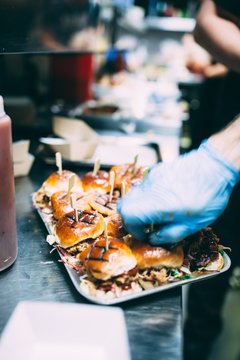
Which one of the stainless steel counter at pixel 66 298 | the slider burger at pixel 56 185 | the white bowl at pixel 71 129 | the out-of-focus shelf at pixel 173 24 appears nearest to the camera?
the stainless steel counter at pixel 66 298

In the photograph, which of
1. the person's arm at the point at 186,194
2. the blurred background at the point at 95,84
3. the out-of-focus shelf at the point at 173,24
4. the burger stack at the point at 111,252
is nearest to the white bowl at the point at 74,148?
the blurred background at the point at 95,84

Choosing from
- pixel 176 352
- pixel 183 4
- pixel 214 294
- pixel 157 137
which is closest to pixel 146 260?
pixel 176 352

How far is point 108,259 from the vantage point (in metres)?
1.28

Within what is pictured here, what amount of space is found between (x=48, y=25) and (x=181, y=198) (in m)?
1.43

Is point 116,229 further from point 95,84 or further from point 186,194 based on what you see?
point 95,84

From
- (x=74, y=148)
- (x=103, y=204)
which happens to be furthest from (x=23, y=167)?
(x=103, y=204)

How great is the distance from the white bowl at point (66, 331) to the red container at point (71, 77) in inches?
162

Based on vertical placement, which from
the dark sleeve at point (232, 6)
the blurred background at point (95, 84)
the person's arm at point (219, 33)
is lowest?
the blurred background at point (95, 84)

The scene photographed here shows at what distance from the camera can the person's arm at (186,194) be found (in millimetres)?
1321

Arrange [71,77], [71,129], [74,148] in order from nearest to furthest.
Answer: [74,148], [71,129], [71,77]

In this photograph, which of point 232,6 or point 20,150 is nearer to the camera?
point 20,150

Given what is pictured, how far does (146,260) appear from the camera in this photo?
135cm

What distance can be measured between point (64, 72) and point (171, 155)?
7.99 feet

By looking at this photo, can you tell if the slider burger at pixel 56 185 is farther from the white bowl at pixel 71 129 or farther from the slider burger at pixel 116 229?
the white bowl at pixel 71 129
